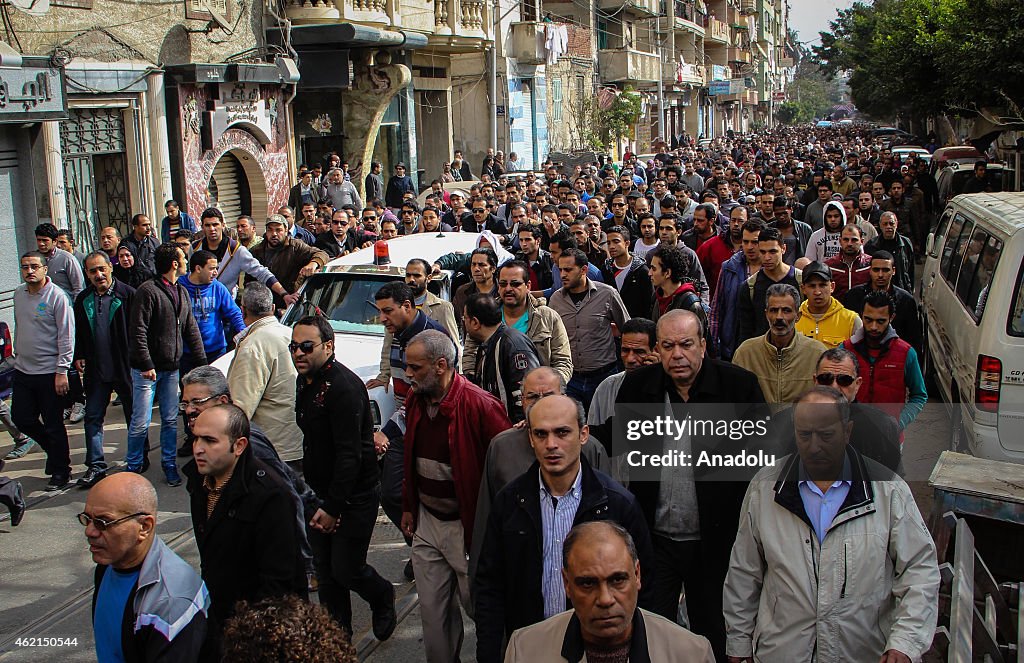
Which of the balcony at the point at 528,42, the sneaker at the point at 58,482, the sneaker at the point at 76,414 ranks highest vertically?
the balcony at the point at 528,42

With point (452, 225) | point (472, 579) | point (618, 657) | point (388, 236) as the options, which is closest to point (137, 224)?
point (388, 236)

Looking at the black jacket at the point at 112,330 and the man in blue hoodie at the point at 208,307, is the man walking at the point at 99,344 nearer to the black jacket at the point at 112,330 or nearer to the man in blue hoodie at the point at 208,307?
the black jacket at the point at 112,330

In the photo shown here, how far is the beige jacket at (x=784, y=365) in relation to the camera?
570 cm

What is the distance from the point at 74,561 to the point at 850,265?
21.1 ft

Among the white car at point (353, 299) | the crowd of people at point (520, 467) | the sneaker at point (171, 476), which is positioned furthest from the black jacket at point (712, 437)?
the sneaker at point (171, 476)

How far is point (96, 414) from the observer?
8422 mm

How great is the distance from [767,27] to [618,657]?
121 meters

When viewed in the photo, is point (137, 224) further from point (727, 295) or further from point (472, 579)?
point (472, 579)

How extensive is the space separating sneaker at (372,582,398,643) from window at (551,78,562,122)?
3497 centimetres

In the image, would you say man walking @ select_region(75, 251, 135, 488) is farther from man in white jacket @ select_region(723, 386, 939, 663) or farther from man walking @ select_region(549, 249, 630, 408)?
man in white jacket @ select_region(723, 386, 939, 663)

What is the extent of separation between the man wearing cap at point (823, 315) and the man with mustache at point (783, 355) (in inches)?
34.7

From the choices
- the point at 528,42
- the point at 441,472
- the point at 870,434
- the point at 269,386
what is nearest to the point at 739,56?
the point at 528,42

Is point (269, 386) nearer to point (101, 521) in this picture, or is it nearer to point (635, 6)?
point (101, 521)

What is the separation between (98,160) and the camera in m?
15.5
